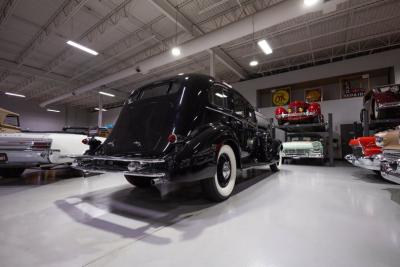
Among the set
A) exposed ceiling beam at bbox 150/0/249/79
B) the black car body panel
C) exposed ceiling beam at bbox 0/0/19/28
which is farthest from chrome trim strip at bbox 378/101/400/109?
exposed ceiling beam at bbox 0/0/19/28

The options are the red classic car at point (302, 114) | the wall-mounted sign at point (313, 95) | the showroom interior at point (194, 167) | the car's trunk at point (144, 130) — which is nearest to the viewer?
the showroom interior at point (194, 167)

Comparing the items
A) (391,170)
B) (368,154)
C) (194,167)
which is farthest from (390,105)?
(194,167)

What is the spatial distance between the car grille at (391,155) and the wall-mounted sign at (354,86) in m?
9.53

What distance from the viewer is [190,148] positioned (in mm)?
2260

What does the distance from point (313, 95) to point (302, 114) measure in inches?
183

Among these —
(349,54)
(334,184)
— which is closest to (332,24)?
(349,54)

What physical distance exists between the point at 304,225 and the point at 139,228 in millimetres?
1612

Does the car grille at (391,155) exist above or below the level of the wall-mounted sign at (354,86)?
below

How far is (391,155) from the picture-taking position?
105 inches

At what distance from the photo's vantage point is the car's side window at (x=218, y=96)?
305cm

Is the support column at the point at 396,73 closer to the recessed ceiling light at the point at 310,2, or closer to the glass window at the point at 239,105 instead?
the recessed ceiling light at the point at 310,2

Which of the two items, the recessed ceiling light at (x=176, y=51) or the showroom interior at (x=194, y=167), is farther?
the recessed ceiling light at (x=176, y=51)

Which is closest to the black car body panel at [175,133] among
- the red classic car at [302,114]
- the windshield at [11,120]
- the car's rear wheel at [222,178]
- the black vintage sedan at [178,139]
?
the black vintage sedan at [178,139]

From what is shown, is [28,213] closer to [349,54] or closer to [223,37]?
[223,37]
